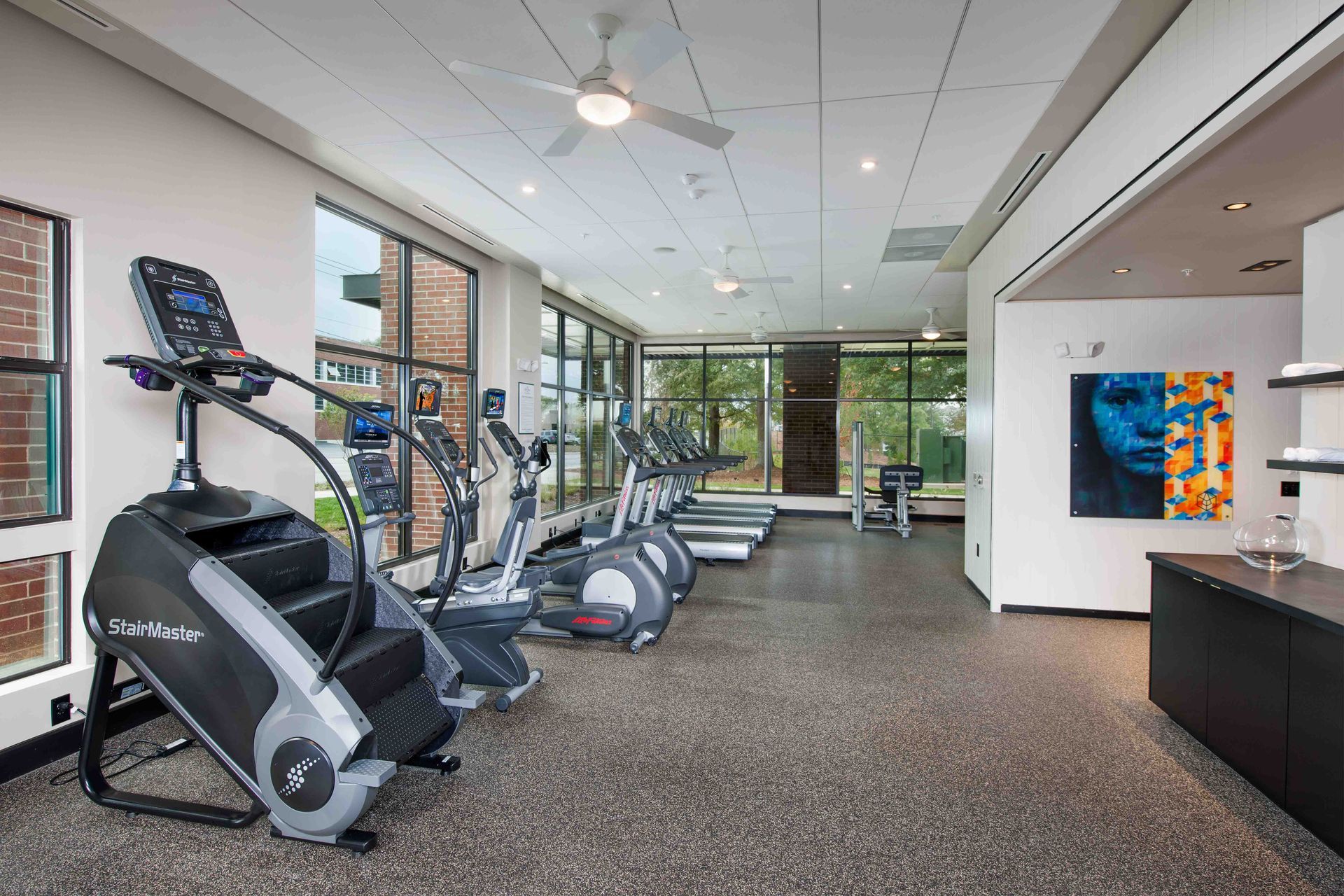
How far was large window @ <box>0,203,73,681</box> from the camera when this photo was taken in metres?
2.81

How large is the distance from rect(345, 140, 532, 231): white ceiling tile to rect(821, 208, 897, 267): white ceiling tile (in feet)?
7.73

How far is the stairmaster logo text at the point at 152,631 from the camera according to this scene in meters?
2.28

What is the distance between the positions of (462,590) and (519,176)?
2665mm

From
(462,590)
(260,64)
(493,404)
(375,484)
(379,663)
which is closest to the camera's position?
(379,663)

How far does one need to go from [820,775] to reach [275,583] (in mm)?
2282

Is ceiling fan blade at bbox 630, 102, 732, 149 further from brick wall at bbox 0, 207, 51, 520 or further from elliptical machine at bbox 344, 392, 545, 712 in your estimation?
brick wall at bbox 0, 207, 51, 520

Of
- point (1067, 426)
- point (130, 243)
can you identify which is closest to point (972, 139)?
point (1067, 426)

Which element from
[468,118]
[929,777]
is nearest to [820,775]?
[929,777]

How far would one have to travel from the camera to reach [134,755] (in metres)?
2.89

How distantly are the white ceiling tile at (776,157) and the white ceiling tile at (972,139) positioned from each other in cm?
61

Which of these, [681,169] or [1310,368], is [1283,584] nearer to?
[1310,368]

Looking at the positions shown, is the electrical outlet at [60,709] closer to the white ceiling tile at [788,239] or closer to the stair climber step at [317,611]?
the stair climber step at [317,611]

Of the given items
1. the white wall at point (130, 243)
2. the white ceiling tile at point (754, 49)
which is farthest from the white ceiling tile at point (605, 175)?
the white wall at point (130, 243)

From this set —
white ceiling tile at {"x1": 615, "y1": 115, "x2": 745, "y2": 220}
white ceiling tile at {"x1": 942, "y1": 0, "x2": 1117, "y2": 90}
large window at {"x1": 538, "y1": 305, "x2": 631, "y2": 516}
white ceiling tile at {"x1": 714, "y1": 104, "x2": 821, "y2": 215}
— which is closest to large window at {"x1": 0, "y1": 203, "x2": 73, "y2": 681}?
white ceiling tile at {"x1": 615, "y1": 115, "x2": 745, "y2": 220}
